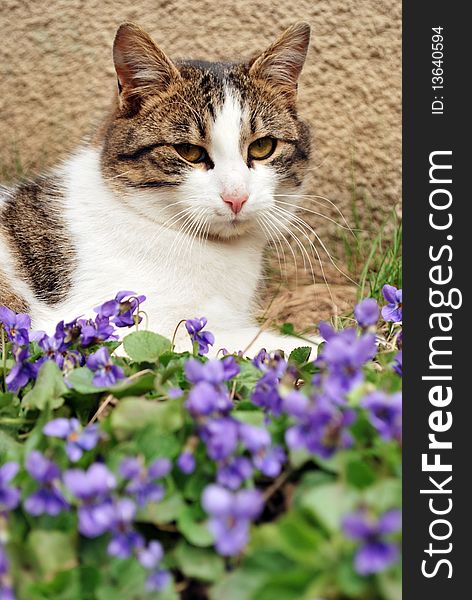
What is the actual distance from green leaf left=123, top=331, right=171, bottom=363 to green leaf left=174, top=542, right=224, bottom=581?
46 centimetres

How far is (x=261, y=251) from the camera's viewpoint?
240 cm

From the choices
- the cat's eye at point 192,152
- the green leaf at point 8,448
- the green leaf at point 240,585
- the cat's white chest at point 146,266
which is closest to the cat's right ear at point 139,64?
the cat's eye at point 192,152

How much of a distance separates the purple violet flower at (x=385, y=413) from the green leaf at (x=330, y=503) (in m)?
0.08

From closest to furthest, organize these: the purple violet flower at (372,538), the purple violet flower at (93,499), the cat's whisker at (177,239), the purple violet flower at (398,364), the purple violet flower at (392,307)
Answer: the purple violet flower at (372,538), the purple violet flower at (93,499), the purple violet flower at (398,364), the purple violet flower at (392,307), the cat's whisker at (177,239)

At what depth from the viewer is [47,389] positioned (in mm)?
1127

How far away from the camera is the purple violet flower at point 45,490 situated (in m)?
0.83

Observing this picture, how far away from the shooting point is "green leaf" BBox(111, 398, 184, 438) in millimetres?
913

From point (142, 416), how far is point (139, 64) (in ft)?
4.59

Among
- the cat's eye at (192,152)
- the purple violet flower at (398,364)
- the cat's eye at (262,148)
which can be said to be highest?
the cat's eye at (262,148)

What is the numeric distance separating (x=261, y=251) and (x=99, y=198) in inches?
20.7

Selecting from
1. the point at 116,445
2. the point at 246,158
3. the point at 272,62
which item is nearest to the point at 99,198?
the point at 246,158

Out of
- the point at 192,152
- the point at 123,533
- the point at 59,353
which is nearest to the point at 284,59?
the point at 192,152

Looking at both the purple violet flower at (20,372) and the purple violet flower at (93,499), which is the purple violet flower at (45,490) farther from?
the purple violet flower at (20,372)

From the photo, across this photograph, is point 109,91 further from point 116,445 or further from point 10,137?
point 116,445
